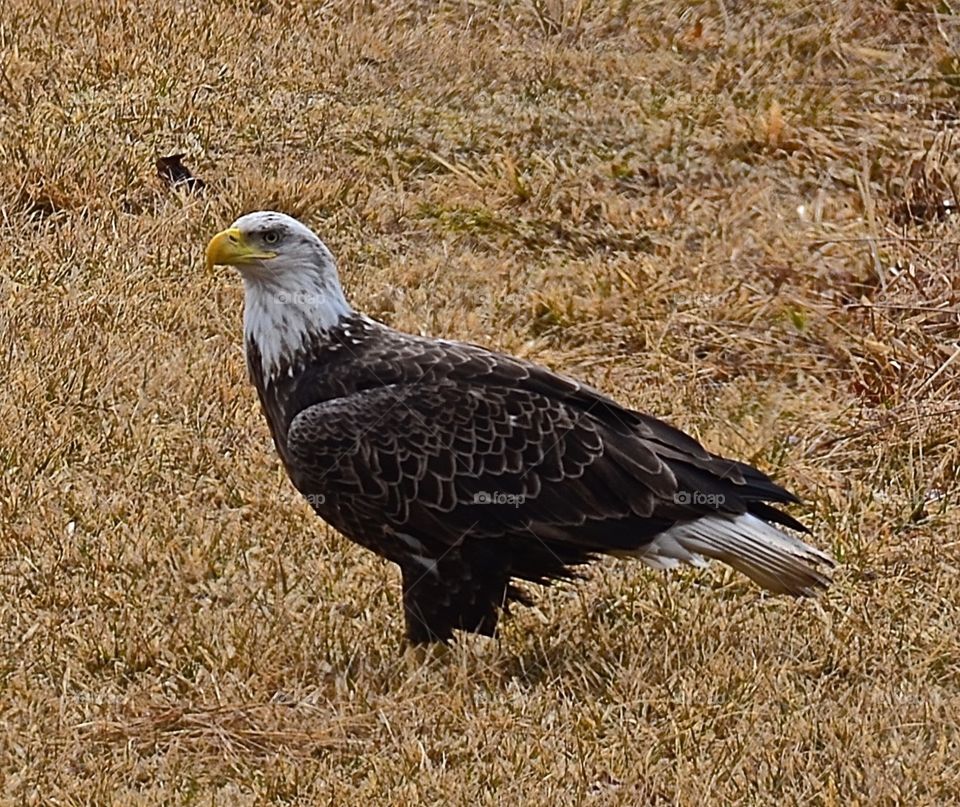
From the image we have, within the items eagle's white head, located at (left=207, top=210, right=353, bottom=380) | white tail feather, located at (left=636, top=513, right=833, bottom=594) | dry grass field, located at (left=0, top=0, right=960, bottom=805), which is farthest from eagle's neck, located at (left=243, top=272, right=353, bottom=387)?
white tail feather, located at (left=636, top=513, right=833, bottom=594)

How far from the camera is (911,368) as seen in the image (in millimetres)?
7688

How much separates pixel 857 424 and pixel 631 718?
8.68 feet

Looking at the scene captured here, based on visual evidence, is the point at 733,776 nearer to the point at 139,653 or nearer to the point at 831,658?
the point at 831,658

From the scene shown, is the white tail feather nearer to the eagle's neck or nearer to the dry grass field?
the dry grass field

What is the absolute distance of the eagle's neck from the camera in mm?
5988

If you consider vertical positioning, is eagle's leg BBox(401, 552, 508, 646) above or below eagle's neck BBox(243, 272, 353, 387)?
below

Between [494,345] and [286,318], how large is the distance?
2.52 metres

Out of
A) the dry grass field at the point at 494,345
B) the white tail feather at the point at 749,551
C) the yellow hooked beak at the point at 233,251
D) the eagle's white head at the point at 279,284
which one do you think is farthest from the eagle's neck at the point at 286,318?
the white tail feather at the point at 749,551

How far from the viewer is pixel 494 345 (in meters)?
8.41

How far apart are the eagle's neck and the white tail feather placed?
134 cm

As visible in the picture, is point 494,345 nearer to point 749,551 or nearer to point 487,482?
point 487,482

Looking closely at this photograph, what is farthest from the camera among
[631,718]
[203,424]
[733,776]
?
[203,424]

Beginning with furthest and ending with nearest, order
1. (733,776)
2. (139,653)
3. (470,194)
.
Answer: (470,194), (139,653), (733,776)

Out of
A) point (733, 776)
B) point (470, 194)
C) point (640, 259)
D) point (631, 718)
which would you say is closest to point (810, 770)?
point (733, 776)
